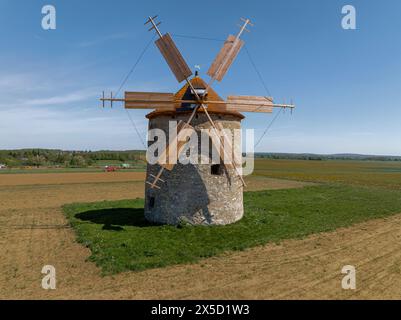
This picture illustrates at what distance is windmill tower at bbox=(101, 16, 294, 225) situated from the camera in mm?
13633

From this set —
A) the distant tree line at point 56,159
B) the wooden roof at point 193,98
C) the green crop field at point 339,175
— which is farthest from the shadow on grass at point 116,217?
the distant tree line at point 56,159

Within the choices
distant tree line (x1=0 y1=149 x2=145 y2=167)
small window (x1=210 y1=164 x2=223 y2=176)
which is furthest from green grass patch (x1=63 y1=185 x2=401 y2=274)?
distant tree line (x1=0 y1=149 x2=145 y2=167)

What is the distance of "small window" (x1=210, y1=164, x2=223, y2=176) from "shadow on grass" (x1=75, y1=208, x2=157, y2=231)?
156 inches

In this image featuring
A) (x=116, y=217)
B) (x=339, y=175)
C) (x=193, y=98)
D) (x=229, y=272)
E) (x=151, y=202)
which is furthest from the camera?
(x=339, y=175)

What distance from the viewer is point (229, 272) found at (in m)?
9.80

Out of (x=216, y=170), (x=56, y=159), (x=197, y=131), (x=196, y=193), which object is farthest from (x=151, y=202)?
(x=56, y=159)

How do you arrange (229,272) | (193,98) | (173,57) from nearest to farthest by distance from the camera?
1. (229,272)
2. (173,57)
3. (193,98)

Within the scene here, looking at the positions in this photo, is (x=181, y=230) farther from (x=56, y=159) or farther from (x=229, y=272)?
(x=56, y=159)

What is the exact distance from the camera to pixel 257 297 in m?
8.18

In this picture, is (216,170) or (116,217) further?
(116,217)

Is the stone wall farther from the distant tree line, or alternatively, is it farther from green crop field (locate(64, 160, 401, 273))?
the distant tree line

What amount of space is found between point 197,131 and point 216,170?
2132 millimetres
